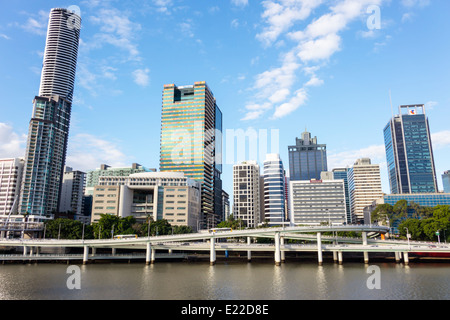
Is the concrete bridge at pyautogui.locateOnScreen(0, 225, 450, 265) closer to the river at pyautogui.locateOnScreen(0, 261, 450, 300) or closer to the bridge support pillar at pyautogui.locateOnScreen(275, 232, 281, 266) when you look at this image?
the bridge support pillar at pyautogui.locateOnScreen(275, 232, 281, 266)

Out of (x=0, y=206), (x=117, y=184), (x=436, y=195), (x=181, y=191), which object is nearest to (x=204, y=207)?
(x=181, y=191)

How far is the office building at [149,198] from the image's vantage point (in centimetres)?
15825

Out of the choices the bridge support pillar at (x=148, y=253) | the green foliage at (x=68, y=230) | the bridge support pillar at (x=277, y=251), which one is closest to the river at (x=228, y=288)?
the bridge support pillar at (x=277, y=251)

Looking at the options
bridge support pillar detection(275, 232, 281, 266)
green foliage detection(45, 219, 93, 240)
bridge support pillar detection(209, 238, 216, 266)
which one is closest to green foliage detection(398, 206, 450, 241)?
bridge support pillar detection(275, 232, 281, 266)

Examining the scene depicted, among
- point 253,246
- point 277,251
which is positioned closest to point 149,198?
point 253,246

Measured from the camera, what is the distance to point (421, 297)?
4203 cm

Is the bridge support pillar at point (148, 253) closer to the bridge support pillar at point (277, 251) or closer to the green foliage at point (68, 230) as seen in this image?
the bridge support pillar at point (277, 251)

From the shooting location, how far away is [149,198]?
170m

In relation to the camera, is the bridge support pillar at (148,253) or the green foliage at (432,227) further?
the green foliage at (432,227)

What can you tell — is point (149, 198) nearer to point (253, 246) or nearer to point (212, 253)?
point (212, 253)

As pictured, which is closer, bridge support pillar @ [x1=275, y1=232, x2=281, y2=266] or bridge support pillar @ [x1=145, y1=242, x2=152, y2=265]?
bridge support pillar @ [x1=275, y1=232, x2=281, y2=266]

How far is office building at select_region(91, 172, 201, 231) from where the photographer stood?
158 m

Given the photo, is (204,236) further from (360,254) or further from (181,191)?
(181,191)

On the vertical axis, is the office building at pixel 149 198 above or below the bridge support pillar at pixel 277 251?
above
